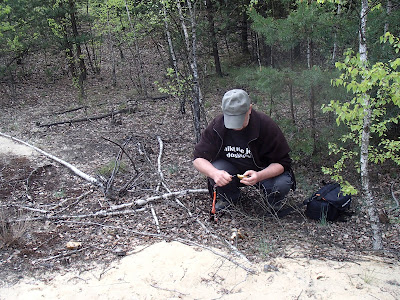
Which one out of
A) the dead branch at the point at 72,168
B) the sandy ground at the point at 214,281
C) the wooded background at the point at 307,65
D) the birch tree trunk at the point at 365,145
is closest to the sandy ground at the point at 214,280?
the sandy ground at the point at 214,281

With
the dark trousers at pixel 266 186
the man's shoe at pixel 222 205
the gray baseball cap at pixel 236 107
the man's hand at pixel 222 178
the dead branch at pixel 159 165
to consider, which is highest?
the gray baseball cap at pixel 236 107

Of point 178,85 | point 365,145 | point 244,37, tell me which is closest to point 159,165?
point 178,85

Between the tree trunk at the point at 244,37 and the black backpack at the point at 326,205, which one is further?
the tree trunk at the point at 244,37

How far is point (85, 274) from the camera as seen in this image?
10.3 ft

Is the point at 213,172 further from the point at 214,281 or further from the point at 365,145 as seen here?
the point at 365,145

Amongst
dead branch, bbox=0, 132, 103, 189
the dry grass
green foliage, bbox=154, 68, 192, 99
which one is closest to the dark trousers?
dead branch, bbox=0, 132, 103, 189

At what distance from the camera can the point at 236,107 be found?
147 inches

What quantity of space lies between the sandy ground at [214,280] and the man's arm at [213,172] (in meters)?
0.75

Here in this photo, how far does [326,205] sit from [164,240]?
6.58ft

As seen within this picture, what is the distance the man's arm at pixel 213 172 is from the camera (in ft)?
12.1

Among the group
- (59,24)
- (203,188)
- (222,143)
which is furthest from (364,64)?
(59,24)

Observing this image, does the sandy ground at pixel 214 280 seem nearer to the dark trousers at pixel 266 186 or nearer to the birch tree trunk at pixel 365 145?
Answer: the birch tree trunk at pixel 365 145

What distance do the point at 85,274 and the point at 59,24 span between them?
11.9 m

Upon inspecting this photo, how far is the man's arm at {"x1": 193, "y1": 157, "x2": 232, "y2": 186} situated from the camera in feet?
12.1
